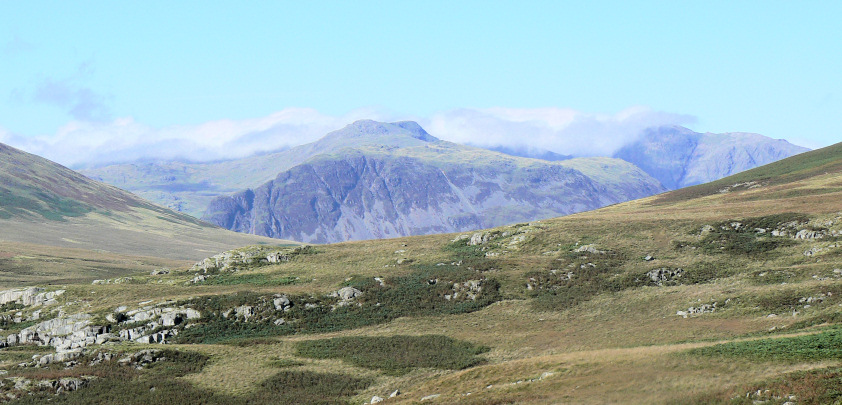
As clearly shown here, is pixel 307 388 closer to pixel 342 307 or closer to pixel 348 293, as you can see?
pixel 342 307

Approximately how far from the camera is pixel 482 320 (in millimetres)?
76500

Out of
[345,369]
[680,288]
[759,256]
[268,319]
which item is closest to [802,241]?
[759,256]

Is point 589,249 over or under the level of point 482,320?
over

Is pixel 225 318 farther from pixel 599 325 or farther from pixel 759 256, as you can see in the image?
pixel 759 256

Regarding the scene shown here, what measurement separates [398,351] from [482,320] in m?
14.8

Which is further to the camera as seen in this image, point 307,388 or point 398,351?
point 398,351

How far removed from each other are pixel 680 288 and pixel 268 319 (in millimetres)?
47586

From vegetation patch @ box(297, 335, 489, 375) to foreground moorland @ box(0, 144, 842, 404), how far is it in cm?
31

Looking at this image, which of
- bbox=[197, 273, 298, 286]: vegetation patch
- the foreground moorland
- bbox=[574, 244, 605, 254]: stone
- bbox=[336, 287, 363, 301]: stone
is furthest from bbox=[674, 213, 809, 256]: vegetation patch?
bbox=[197, 273, 298, 286]: vegetation patch

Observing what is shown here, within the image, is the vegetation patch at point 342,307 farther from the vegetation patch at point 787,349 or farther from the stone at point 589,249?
the vegetation patch at point 787,349

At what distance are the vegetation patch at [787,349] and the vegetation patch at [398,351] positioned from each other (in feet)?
70.1

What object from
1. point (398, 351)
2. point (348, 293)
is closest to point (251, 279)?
point (348, 293)

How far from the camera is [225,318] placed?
79500 millimetres

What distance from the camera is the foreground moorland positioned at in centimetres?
4388
